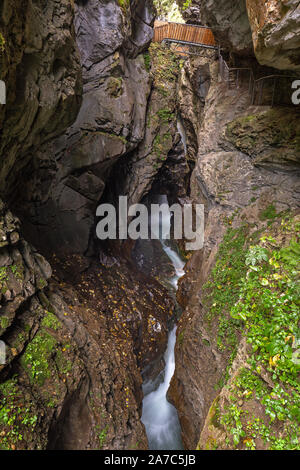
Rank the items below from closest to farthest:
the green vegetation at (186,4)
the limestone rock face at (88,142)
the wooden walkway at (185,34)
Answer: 1. the limestone rock face at (88,142)
2. the wooden walkway at (185,34)
3. the green vegetation at (186,4)

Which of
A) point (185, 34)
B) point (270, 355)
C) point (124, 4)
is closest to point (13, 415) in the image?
point (270, 355)

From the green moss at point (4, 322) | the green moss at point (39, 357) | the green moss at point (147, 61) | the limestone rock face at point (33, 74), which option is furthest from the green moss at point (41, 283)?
the green moss at point (147, 61)

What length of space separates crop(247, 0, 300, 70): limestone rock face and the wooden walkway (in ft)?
19.7

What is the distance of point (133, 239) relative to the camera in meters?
13.5

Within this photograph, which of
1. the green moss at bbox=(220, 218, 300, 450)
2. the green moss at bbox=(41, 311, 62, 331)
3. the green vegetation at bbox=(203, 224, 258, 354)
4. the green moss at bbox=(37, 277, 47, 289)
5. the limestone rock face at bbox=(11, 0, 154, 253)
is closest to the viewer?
the green moss at bbox=(220, 218, 300, 450)

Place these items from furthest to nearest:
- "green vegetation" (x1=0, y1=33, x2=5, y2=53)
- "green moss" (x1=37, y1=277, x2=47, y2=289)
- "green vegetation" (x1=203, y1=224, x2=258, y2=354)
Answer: "green vegetation" (x1=203, y1=224, x2=258, y2=354) < "green moss" (x1=37, y1=277, x2=47, y2=289) < "green vegetation" (x1=0, y1=33, x2=5, y2=53)

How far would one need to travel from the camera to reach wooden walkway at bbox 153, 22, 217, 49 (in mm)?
9330

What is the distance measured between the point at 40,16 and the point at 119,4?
647 cm

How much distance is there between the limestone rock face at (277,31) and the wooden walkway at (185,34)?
599 centimetres

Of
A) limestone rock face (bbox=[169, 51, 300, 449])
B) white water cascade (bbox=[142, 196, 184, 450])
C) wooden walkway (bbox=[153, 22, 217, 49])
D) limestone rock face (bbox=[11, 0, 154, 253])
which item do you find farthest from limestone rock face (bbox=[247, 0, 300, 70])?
white water cascade (bbox=[142, 196, 184, 450])

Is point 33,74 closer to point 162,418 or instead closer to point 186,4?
point 162,418

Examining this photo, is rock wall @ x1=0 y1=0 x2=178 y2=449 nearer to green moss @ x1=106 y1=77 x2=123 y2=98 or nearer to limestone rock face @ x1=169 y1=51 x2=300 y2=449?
green moss @ x1=106 y1=77 x2=123 y2=98

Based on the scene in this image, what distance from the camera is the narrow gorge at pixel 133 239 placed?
3.78 meters

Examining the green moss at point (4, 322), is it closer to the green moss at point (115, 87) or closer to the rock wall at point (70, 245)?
the rock wall at point (70, 245)
